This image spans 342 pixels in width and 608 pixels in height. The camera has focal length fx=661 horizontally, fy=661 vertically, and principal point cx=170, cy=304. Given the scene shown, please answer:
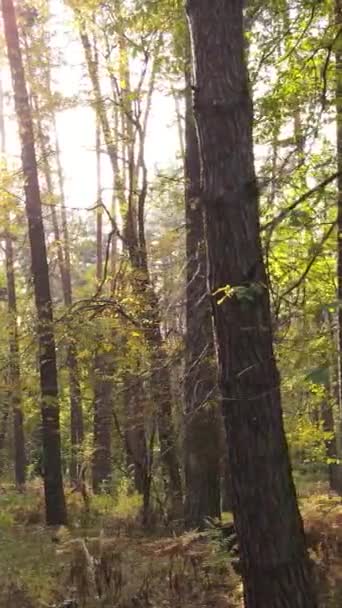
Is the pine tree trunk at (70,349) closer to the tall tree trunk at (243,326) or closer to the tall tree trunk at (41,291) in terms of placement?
the tall tree trunk at (41,291)

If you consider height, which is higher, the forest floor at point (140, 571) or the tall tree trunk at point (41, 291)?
the tall tree trunk at point (41, 291)

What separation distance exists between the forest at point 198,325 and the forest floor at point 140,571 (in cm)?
3

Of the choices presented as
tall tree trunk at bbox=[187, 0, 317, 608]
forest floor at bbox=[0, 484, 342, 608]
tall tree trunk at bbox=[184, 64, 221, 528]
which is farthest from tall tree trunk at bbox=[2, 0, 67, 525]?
tall tree trunk at bbox=[187, 0, 317, 608]

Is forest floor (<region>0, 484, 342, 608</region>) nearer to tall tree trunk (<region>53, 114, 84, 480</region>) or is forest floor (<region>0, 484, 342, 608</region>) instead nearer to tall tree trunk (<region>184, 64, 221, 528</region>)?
tall tree trunk (<region>184, 64, 221, 528</region>)

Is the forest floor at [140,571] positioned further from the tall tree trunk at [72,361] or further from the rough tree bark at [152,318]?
the tall tree trunk at [72,361]

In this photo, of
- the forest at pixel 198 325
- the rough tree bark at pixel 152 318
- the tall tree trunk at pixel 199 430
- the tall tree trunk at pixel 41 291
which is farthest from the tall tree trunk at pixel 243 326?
the tall tree trunk at pixel 41 291

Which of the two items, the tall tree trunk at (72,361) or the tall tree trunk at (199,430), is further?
the tall tree trunk at (72,361)

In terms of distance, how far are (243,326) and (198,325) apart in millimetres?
4191

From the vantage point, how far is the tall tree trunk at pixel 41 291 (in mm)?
10906

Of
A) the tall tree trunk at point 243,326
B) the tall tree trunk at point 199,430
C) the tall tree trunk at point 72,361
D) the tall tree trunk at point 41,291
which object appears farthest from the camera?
the tall tree trunk at point 41,291

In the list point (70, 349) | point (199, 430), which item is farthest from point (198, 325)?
point (70, 349)

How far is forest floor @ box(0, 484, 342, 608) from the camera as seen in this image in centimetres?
566

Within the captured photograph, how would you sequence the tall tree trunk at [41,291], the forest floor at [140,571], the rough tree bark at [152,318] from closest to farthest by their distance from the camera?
the forest floor at [140,571], the rough tree bark at [152,318], the tall tree trunk at [41,291]

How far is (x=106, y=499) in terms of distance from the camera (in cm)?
1259
